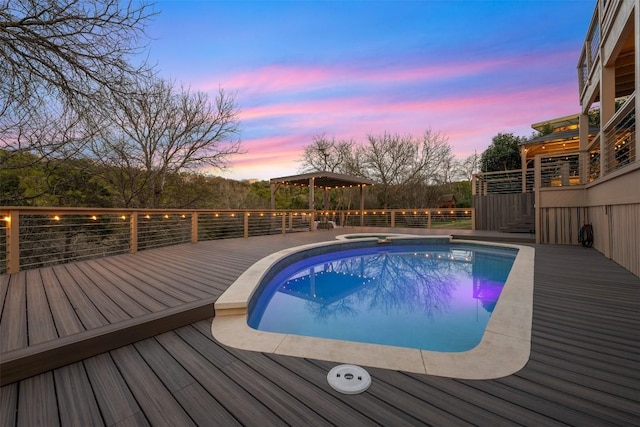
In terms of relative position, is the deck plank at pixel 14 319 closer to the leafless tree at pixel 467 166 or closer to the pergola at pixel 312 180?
the pergola at pixel 312 180

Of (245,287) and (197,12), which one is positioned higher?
(197,12)

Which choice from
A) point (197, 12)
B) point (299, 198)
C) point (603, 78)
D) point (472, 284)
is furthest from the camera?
point (299, 198)

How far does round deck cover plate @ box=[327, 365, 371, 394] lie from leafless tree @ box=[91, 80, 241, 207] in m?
9.23

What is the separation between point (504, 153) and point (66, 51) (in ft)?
59.3

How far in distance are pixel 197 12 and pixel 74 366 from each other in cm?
750

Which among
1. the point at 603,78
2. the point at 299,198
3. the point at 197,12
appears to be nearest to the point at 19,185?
the point at 197,12

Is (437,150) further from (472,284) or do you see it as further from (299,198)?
(472,284)

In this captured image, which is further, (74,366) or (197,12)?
(197,12)

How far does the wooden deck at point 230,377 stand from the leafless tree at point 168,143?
7187 millimetres

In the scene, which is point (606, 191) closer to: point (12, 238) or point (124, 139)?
point (12, 238)

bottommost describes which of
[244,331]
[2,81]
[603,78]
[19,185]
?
[244,331]

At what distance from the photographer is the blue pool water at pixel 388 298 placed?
2852 millimetres

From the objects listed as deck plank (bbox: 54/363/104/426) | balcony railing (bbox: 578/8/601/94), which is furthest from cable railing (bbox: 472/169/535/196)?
deck plank (bbox: 54/363/104/426)

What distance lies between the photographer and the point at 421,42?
9.00 metres
